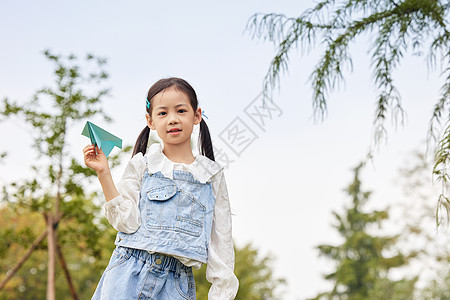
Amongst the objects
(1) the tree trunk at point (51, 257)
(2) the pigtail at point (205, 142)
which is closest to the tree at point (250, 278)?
(1) the tree trunk at point (51, 257)

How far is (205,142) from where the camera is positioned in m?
2.31

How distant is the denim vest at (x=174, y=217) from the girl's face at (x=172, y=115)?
6.0 inches

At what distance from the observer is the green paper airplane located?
1.94 meters

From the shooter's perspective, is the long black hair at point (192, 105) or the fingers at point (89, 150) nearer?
the fingers at point (89, 150)

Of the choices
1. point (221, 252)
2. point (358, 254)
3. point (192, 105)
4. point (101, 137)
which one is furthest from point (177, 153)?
point (358, 254)

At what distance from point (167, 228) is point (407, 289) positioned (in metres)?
13.5

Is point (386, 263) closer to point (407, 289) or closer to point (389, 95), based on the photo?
point (407, 289)

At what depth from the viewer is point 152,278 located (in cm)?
191

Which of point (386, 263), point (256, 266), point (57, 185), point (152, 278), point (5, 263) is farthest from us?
point (256, 266)

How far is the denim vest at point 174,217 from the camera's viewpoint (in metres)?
1.93

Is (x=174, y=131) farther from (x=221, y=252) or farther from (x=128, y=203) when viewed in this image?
(x=221, y=252)

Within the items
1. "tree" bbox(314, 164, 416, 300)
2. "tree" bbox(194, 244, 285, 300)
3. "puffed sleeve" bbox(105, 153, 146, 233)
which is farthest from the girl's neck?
"tree" bbox(314, 164, 416, 300)

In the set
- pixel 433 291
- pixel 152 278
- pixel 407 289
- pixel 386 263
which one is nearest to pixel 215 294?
pixel 152 278

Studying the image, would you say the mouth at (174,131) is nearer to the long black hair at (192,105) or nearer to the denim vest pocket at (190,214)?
the long black hair at (192,105)
